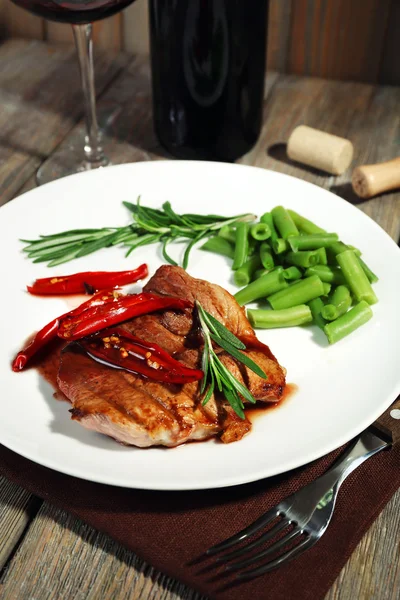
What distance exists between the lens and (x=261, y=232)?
93.2 inches

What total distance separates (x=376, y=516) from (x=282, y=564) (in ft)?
0.89

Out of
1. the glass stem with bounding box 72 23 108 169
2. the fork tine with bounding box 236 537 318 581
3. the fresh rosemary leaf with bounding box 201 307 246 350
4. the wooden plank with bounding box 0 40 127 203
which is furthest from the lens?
the wooden plank with bounding box 0 40 127 203

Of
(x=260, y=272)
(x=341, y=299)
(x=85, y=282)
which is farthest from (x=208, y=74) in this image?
(x=341, y=299)

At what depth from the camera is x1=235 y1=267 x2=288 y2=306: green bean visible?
7.25 ft

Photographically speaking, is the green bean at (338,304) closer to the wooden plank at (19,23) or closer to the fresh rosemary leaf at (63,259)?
the fresh rosemary leaf at (63,259)

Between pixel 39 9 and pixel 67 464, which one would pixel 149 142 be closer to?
pixel 39 9

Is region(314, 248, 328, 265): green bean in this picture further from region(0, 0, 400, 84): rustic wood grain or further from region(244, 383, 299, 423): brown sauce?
region(0, 0, 400, 84): rustic wood grain

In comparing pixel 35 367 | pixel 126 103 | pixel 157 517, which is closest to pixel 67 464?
pixel 157 517

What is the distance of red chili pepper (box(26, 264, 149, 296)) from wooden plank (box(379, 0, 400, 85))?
6.73ft

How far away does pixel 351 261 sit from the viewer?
2203 millimetres

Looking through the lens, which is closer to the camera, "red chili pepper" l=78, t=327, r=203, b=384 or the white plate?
the white plate

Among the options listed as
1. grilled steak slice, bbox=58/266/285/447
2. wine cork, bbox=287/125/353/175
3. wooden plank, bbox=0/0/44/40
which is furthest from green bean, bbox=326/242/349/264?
wooden plank, bbox=0/0/44/40

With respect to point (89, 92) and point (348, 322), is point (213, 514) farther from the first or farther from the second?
point (89, 92)

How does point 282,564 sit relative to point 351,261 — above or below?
below
